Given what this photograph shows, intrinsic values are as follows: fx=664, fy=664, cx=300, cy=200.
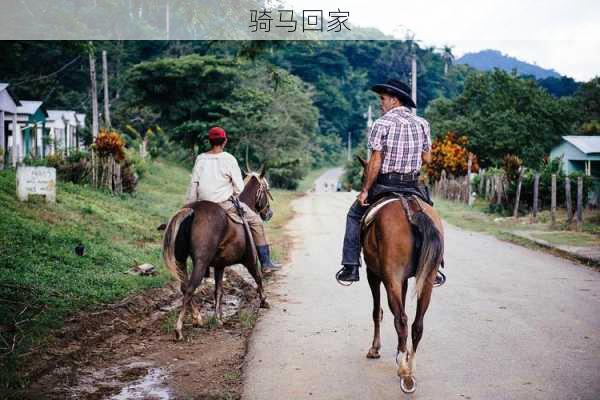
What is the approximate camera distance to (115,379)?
600 centimetres

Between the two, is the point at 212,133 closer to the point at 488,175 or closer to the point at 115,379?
the point at 115,379

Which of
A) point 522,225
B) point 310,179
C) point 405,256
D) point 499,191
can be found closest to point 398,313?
point 405,256

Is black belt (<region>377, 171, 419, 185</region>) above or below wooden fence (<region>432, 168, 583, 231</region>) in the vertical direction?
above

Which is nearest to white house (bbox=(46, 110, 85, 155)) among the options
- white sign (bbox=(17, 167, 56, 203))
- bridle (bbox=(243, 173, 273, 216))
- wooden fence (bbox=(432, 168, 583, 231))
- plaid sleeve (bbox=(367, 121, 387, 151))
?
wooden fence (bbox=(432, 168, 583, 231))

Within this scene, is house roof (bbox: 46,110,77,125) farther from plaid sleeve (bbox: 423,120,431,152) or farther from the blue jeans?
plaid sleeve (bbox: 423,120,431,152)

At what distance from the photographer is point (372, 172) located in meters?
6.44

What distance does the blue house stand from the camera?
31.6m

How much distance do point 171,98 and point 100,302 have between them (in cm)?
3231

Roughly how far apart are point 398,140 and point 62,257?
620 centimetres

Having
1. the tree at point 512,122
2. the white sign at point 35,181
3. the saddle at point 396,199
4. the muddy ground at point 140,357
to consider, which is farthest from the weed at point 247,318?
the tree at point 512,122

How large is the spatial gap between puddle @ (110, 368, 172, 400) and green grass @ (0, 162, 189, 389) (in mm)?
902

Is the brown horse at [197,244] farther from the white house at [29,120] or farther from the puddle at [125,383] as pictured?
the white house at [29,120]

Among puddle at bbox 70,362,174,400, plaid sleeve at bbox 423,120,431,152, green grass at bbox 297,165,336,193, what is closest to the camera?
puddle at bbox 70,362,174,400

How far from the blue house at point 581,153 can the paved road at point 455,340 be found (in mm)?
21455
